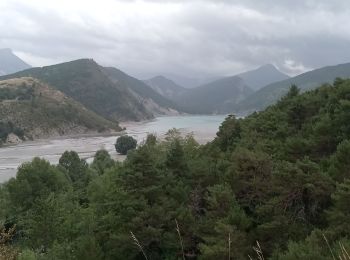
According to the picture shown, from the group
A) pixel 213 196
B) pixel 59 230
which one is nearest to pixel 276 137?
pixel 213 196

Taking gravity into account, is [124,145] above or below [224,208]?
below

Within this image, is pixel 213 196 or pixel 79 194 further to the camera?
pixel 79 194

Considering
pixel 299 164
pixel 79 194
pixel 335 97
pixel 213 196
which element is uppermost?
pixel 335 97

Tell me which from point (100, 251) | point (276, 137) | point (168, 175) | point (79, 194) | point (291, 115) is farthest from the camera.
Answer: point (79, 194)

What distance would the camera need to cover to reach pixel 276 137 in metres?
43.9

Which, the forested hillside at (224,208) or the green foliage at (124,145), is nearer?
the forested hillside at (224,208)

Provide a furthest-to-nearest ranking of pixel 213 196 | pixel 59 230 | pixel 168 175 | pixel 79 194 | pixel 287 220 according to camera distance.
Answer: pixel 79 194
pixel 59 230
pixel 168 175
pixel 213 196
pixel 287 220

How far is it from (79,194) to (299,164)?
3925cm

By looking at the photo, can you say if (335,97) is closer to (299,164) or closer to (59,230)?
(299,164)

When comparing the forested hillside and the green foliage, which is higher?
the forested hillside

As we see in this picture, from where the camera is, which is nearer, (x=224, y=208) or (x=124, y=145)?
(x=224, y=208)

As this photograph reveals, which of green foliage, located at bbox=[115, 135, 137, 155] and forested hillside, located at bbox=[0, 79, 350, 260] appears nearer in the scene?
forested hillside, located at bbox=[0, 79, 350, 260]

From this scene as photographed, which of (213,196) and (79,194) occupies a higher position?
(213,196)

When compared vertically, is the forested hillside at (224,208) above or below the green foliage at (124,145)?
above
